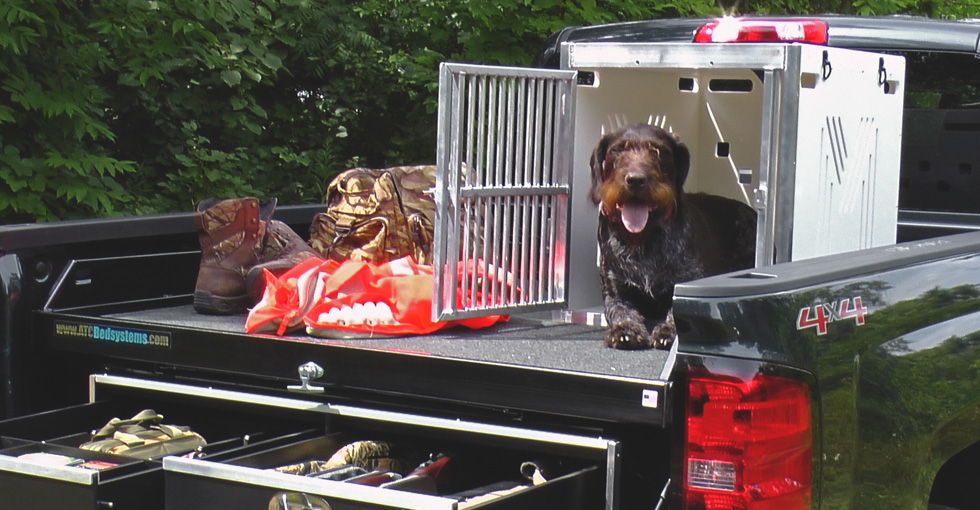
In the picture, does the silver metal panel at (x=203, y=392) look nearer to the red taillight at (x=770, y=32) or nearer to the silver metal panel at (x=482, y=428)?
the silver metal panel at (x=482, y=428)

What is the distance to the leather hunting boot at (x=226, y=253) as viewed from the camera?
401 centimetres

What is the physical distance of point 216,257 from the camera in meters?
4.07

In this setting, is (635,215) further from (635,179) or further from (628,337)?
(628,337)

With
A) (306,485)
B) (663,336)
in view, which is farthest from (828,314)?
(306,485)

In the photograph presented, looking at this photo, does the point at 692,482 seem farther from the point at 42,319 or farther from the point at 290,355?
the point at 42,319

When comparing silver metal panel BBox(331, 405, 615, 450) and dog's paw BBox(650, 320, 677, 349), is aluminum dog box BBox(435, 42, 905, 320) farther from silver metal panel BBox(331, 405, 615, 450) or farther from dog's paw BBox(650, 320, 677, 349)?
silver metal panel BBox(331, 405, 615, 450)

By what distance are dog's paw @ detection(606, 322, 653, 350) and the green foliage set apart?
4.14 m

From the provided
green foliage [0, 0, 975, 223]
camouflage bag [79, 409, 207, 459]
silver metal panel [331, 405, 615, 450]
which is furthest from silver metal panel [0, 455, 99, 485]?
green foliage [0, 0, 975, 223]

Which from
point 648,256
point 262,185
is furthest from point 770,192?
point 262,185

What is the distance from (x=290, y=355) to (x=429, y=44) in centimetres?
713

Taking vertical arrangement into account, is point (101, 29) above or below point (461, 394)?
above

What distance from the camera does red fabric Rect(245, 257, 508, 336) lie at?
11.9 feet

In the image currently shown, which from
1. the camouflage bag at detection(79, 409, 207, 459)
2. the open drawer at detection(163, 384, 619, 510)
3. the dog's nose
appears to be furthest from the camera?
the dog's nose

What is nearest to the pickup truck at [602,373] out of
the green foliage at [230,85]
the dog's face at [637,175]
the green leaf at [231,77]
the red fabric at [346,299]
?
the red fabric at [346,299]
